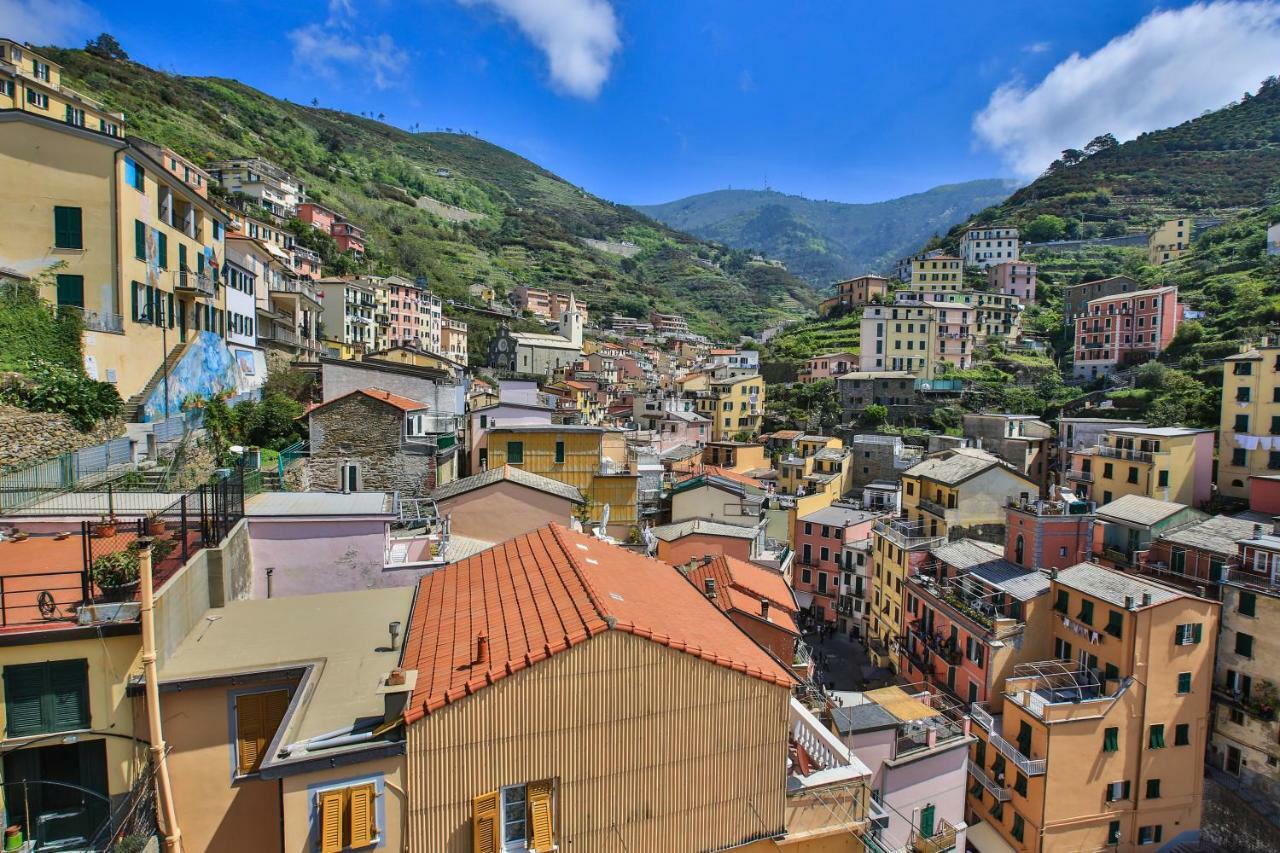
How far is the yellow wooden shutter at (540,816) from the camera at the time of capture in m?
8.03

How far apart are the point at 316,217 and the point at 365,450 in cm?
7413

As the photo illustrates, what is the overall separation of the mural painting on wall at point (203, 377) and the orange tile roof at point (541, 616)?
50.4ft

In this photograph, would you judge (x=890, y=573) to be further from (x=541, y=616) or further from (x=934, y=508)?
(x=541, y=616)

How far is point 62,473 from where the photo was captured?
1516 centimetres

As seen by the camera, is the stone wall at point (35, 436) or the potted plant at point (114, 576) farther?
the stone wall at point (35, 436)

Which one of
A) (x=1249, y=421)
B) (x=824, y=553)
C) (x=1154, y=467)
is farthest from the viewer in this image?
(x=824, y=553)

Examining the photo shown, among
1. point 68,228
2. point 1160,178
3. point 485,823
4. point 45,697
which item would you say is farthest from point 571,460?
point 1160,178

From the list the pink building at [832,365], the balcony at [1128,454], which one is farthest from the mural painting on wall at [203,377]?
the pink building at [832,365]

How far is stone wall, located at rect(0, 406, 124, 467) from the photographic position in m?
15.6

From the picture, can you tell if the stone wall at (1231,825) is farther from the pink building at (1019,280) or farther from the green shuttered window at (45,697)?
the pink building at (1019,280)

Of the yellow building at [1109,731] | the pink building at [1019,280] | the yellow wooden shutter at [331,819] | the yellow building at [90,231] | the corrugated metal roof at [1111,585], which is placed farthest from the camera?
the pink building at [1019,280]

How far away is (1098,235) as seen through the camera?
117 metres

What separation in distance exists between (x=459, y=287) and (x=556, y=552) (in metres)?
105

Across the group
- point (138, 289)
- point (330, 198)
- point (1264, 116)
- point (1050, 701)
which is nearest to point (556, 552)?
point (138, 289)
